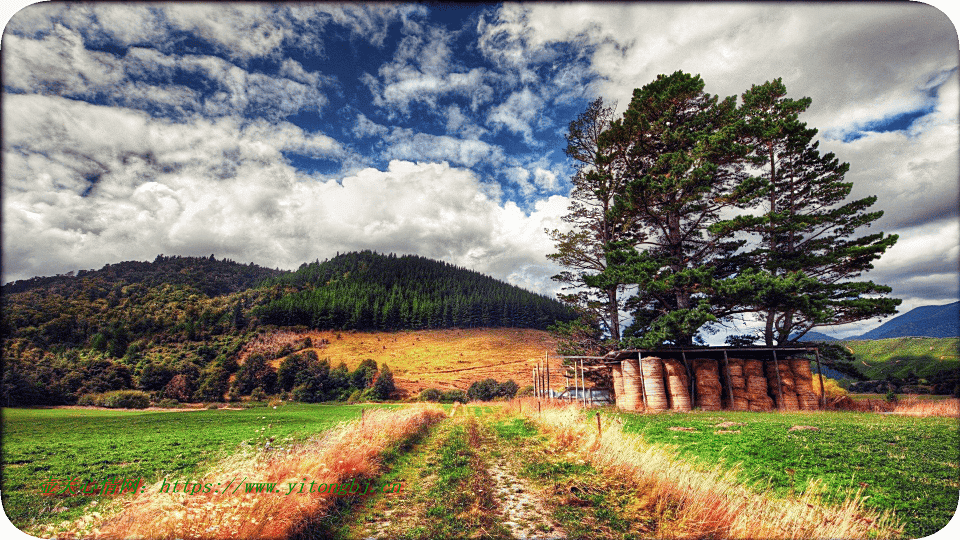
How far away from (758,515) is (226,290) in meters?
154

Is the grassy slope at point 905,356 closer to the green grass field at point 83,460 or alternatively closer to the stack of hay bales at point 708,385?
the stack of hay bales at point 708,385

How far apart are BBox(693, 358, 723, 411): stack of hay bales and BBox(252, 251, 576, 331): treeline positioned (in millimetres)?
77092

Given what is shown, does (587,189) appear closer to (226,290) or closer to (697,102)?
(697,102)

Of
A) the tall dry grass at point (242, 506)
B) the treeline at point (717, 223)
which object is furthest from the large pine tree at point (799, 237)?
the tall dry grass at point (242, 506)

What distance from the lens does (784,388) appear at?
63.3ft

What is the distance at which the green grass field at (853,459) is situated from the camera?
540cm

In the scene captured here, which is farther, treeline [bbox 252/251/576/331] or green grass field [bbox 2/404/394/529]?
treeline [bbox 252/251/576/331]

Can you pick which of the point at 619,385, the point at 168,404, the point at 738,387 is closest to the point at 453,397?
the point at 619,385

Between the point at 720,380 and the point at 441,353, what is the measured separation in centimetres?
6610

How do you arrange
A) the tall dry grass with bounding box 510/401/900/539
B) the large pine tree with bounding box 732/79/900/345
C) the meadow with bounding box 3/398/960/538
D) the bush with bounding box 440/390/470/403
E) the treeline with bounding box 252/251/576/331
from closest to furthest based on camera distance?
the tall dry grass with bounding box 510/401/900/539
the meadow with bounding box 3/398/960/538
the large pine tree with bounding box 732/79/900/345
the bush with bounding box 440/390/470/403
the treeline with bounding box 252/251/576/331

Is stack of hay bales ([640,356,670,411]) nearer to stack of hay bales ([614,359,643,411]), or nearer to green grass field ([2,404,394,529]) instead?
stack of hay bales ([614,359,643,411])

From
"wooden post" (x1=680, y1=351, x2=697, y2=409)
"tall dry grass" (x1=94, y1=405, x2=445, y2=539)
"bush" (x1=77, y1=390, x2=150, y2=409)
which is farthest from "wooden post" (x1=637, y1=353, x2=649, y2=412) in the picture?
"bush" (x1=77, y1=390, x2=150, y2=409)

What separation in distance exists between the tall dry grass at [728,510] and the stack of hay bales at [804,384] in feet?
56.6

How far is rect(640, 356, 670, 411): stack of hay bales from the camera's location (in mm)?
19578
